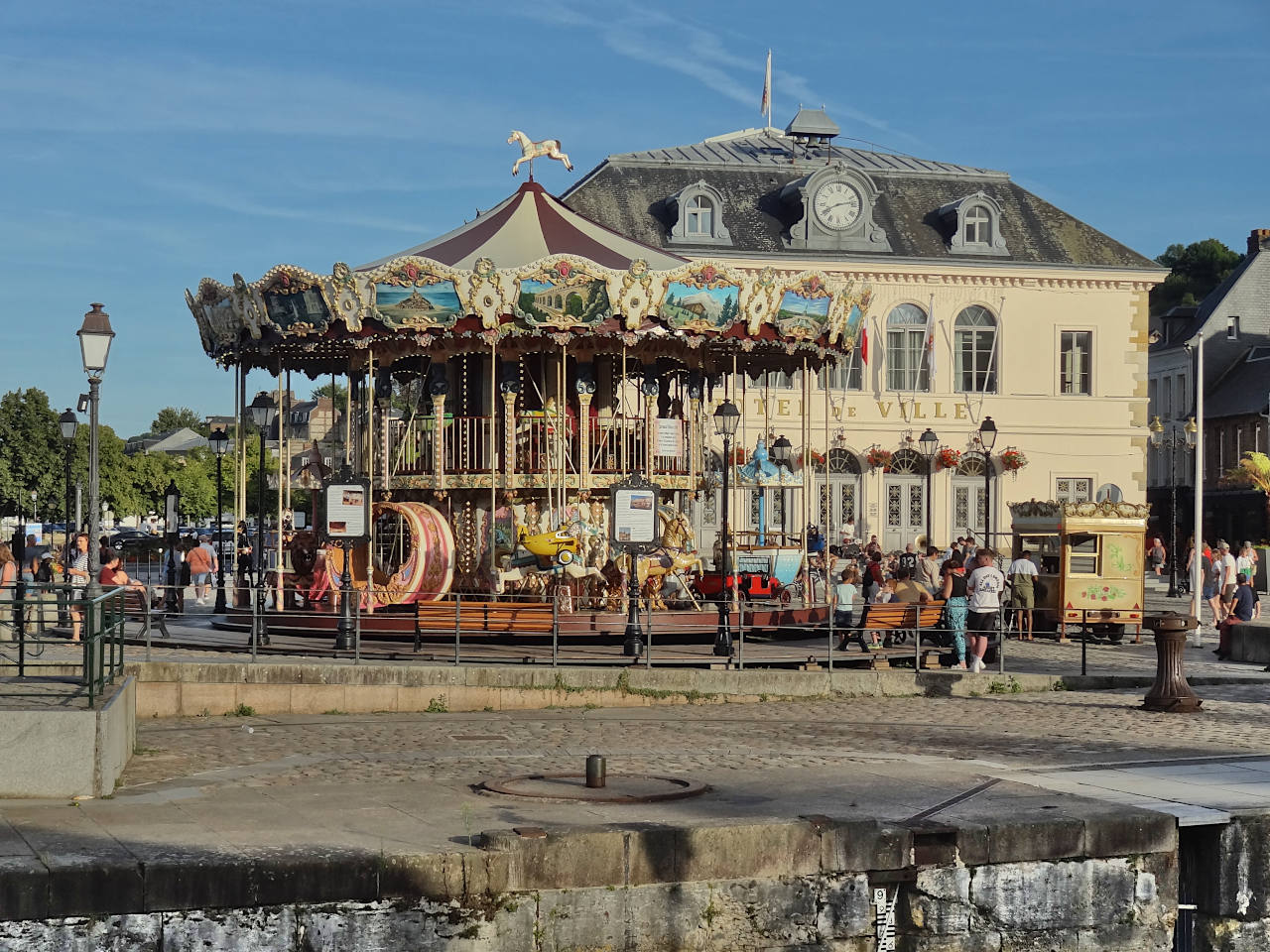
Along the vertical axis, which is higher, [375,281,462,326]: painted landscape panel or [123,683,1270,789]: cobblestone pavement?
[375,281,462,326]: painted landscape panel

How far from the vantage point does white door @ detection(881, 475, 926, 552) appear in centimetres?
5191

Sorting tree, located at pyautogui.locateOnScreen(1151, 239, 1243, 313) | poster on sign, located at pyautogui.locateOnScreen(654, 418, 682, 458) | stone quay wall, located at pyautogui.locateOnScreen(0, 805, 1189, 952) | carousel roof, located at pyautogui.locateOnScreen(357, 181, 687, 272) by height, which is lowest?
stone quay wall, located at pyautogui.locateOnScreen(0, 805, 1189, 952)

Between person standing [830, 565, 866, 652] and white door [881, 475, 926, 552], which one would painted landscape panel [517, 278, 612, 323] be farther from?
white door [881, 475, 926, 552]

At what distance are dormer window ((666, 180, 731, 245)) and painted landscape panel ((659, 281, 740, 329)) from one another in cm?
2610

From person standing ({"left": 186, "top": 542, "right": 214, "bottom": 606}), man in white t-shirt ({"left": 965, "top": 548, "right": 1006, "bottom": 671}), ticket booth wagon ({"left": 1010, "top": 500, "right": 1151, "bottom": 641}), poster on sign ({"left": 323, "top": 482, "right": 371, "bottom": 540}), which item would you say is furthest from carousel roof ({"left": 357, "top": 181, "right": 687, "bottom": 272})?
person standing ({"left": 186, "top": 542, "right": 214, "bottom": 606})

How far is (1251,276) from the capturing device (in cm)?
7325

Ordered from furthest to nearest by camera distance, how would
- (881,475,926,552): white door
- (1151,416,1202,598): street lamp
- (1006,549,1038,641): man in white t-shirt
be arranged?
1. (881,475,926,552): white door
2. (1151,416,1202,598): street lamp
3. (1006,549,1038,641): man in white t-shirt

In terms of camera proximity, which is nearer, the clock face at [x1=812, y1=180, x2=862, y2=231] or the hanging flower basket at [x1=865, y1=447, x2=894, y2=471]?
the hanging flower basket at [x1=865, y1=447, x2=894, y2=471]

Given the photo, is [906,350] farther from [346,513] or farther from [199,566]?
[346,513]

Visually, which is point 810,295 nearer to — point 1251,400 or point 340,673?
point 340,673

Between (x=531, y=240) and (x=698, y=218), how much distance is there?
976 inches

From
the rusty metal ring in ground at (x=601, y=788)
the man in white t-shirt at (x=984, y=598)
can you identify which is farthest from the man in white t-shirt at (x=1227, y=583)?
the rusty metal ring in ground at (x=601, y=788)

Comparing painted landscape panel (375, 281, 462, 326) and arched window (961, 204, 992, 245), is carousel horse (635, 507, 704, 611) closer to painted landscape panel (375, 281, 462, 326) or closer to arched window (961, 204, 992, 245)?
painted landscape panel (375, 281, 462, 326)

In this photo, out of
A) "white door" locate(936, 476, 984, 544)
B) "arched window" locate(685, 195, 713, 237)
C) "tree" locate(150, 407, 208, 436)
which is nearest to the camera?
"arched window" locate(685, 195, 713, 237)
